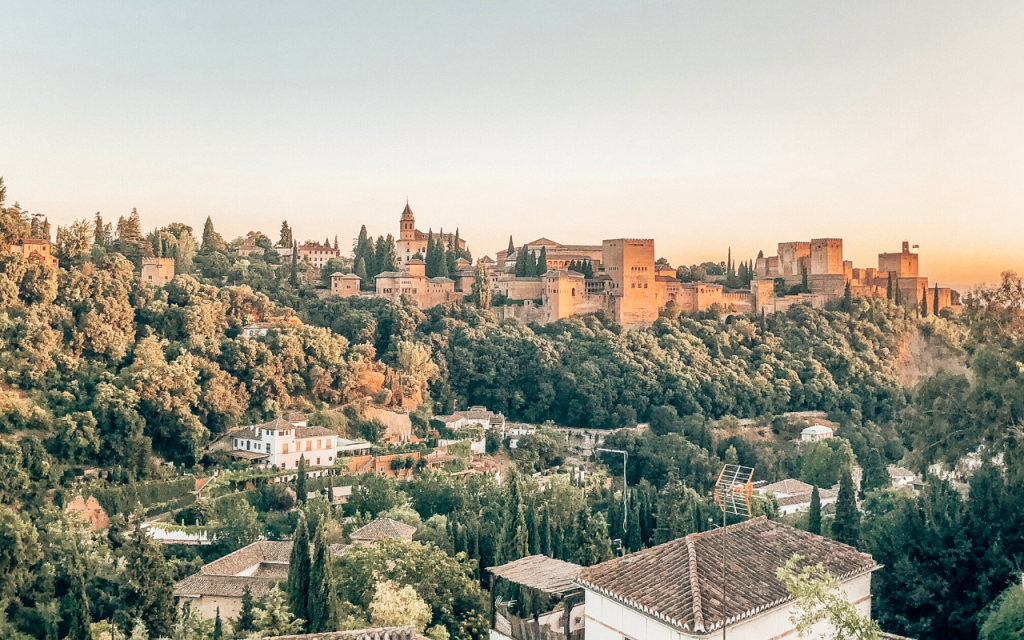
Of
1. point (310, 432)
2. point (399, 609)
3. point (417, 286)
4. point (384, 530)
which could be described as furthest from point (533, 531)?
point (417, 286)

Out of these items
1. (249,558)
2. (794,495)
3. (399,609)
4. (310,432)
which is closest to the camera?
→ (399,609)

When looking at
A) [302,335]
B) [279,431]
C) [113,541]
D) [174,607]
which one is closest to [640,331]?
[302,335]

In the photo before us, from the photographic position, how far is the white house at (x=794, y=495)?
29.1m

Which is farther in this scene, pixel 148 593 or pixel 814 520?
pixel 814 520

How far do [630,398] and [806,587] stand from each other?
111ft

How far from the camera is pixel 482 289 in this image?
151ft

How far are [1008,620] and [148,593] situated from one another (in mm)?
13641

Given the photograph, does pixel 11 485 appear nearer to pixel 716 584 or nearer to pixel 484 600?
pixel 484 600

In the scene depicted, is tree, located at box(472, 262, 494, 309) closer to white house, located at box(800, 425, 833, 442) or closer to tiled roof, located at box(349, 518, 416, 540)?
white house, located at box(800, 425, 833, 442)

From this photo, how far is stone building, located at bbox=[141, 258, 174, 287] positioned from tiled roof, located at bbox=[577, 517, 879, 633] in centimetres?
3212

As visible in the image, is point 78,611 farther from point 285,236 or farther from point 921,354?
point 921,354

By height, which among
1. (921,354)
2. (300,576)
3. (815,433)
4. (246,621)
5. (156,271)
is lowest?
(815,433)

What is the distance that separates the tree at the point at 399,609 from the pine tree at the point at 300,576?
112cm

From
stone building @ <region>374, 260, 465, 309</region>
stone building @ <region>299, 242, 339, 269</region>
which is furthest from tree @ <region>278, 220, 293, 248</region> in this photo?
stone building @ <region>374, 260, 465, 309</region>
